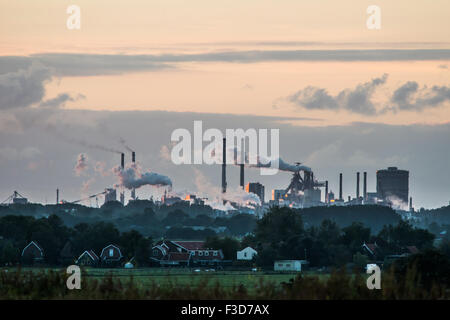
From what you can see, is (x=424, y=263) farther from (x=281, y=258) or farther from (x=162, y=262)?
(x=162, y=262)

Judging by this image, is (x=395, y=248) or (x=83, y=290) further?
(x=395, y=248)

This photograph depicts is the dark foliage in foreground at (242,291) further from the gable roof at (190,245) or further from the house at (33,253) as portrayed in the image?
the gable roof at (190,245)

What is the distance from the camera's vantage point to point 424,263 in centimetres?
5928

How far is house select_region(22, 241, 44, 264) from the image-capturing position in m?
109

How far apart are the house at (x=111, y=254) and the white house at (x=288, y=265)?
1697 cm

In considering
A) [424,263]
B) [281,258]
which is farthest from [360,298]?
[281,258]

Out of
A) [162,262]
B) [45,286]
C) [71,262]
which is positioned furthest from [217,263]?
[45,286]

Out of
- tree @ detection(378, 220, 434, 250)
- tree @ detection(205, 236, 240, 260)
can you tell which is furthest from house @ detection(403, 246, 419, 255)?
tree @ detection(205, 236, 240, 260)

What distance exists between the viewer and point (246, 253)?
117m

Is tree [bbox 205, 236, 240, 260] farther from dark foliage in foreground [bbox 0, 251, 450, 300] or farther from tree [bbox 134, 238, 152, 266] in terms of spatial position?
dark foliage in foreground [bbox 0, 251, 450, 300]

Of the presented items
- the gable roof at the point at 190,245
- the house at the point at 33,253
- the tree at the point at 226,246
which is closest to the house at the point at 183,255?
the gable roof at the point at 190,245
